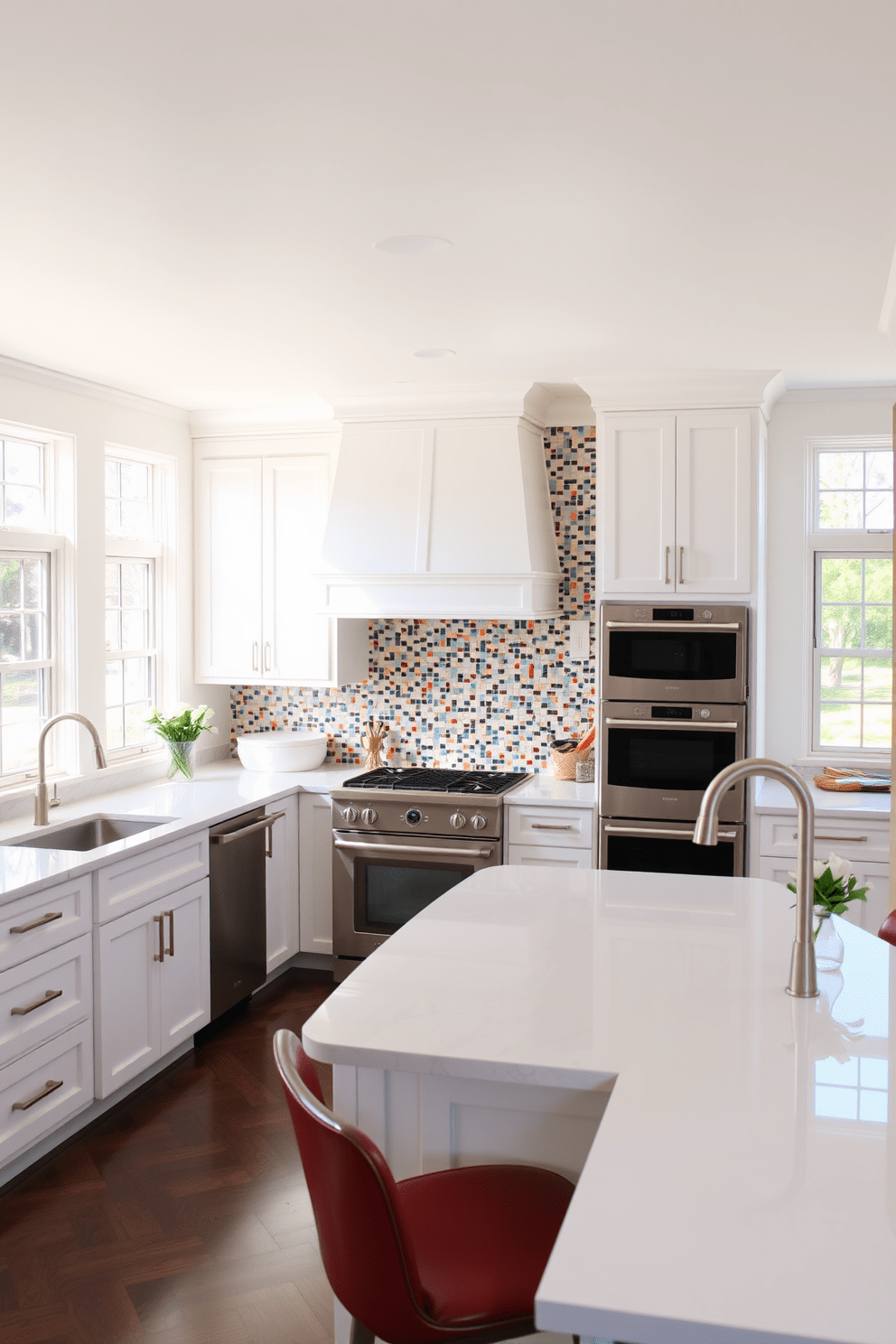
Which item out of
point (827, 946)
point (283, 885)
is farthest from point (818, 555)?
point (827, 946)

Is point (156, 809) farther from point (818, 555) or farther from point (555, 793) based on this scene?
point (818, 555)

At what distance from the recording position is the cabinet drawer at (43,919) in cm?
299

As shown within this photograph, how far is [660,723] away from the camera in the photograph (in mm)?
4332

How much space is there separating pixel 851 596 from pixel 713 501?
948mm

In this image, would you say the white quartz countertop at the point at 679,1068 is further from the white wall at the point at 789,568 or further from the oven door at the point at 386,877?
the white wall at the point at 789,568

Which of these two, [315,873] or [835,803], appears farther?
[315,873]

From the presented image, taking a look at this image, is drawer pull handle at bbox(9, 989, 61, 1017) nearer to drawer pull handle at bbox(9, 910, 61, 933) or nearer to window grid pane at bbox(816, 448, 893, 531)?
drawer pull handle at bbox(9, 910, 61, 933)

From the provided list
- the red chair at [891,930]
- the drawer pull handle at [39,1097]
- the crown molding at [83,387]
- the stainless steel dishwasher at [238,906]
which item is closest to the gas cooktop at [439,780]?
the stainless steel dishwasher at [238,906]

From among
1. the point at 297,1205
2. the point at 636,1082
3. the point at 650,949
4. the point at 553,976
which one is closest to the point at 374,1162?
the point at 636,1082

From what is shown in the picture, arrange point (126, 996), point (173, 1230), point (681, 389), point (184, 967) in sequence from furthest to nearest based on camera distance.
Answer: point (681, 389), point (184, 967), point (126, 996), point (173, 1230)

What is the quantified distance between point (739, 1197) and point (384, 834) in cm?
336

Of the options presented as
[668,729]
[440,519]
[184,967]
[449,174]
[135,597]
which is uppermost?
[449,174]

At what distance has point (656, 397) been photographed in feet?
14.1

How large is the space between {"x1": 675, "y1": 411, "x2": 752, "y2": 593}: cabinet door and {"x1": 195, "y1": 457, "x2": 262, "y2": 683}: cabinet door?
1.98m
